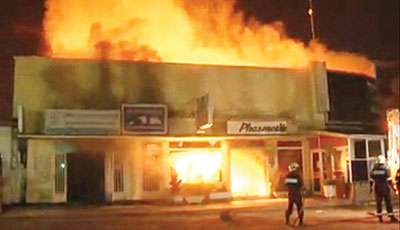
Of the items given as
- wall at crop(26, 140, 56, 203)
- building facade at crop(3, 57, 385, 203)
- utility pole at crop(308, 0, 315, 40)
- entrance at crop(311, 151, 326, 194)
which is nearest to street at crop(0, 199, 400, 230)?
wall at crop(26, 140, 56, 203)

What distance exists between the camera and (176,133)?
21.1 m

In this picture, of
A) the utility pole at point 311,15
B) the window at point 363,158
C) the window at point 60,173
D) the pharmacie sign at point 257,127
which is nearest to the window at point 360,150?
the window at point 363,158

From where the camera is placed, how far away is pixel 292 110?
891 inches

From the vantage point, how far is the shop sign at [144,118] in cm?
2038

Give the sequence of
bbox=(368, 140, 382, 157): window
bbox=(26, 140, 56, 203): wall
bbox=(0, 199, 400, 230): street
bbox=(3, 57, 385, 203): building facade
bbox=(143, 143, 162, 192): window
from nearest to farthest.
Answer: bbox=(0, 199, 400, 230): street, bbox=(26, 140, 56, 203): wall, bbox=(3, 57, 385, 203): building facade, bbox=(143, 143, 162, 192): window, bbox=(368, 140, 382, 157): window

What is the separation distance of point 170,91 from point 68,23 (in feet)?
20.6

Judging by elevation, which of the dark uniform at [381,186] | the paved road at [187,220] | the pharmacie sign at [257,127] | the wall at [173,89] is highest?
the wall at [173,89]

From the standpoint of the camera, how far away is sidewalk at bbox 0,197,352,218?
1680cm

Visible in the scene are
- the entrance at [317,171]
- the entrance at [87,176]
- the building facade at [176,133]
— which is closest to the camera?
the building facade at [176,133]

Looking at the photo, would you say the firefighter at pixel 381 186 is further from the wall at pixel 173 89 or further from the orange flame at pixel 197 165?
the orange flame at pixel 197 165

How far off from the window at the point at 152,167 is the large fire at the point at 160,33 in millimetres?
4338

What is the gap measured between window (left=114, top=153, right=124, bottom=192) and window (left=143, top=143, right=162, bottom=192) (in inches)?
34.6

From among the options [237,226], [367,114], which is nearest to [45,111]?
[237,226]

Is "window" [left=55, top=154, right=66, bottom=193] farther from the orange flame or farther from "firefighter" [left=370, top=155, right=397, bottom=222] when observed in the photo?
"firefighter" [left=370, top=155, right=397, bottom=222]
